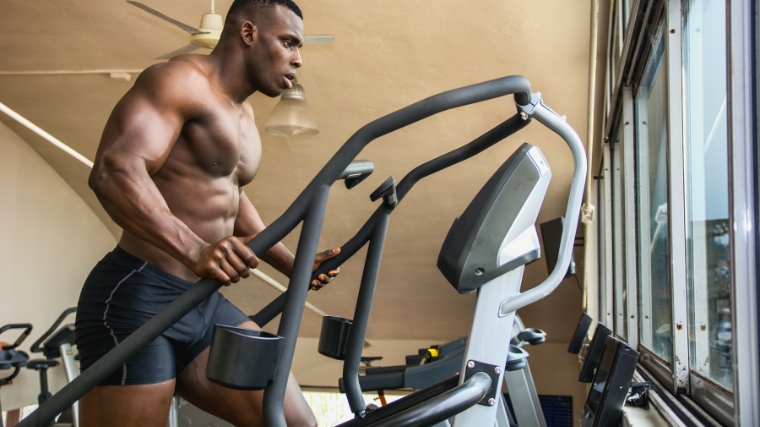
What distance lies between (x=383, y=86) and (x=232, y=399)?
3343 mm

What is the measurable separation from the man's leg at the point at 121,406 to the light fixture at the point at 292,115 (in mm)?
2442

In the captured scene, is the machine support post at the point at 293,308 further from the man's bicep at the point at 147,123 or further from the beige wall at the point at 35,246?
the beige wall at the point at 35,246

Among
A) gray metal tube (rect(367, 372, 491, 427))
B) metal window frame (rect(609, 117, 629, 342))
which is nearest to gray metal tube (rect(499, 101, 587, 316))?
gray metal tube (rect(367, 372, 491, 427))

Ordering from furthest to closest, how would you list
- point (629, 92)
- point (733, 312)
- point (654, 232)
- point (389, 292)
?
point (389, 292) → point (629, 92) → point (654, 232) → point (733, 312)

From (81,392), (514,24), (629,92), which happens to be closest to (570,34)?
(514,24)

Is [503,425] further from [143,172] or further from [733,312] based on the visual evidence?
[143,172]

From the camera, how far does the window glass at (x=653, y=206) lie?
238cm

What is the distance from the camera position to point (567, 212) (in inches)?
46.8

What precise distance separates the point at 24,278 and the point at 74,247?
67cm

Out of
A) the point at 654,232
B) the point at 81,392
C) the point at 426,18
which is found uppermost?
the point at 426,18

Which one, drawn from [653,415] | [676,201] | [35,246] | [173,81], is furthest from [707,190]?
[35,246]

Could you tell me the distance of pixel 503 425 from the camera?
81.5 inches

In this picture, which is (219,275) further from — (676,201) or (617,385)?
(676,201)

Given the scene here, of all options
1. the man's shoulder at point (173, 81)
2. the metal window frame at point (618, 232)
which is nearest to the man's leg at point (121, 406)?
the man's shoulder at point (173, 81)
